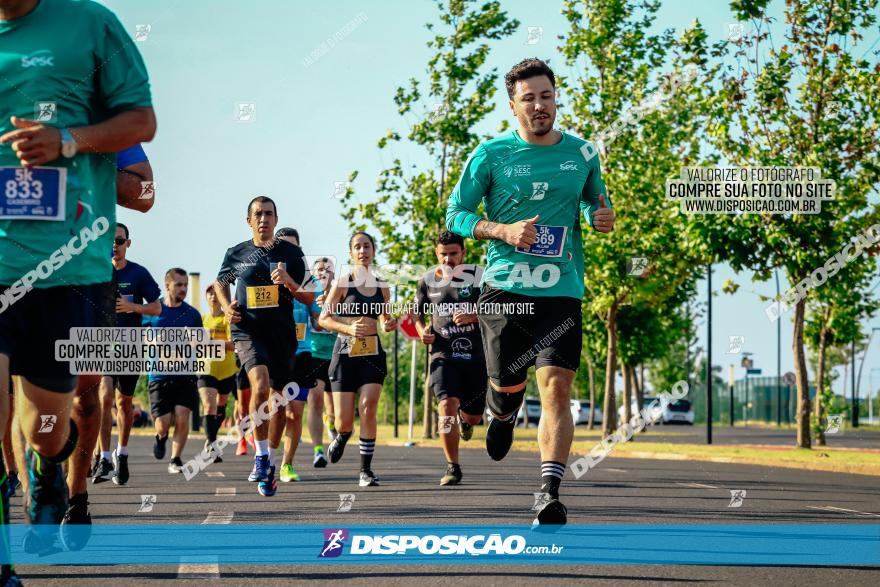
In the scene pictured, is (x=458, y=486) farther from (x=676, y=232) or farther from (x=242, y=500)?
(x=676, y=232)

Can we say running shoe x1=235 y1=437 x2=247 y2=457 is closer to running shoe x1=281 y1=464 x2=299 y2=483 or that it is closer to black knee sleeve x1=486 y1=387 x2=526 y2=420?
running shoe x1=281 y1=464 x2=299 y2=483

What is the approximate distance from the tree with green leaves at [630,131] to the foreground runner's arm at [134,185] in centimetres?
2093

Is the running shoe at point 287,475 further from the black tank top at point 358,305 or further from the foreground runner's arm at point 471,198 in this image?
the foreground runner's arm at point 471,198

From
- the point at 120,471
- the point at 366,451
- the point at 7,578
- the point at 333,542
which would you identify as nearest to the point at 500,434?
the point at 333,542

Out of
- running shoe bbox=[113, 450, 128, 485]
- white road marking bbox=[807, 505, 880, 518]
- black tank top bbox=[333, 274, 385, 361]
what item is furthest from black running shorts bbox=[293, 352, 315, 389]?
white road marking bbox=[807, 505, 880, 518]

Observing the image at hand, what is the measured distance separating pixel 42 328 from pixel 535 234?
2.83m

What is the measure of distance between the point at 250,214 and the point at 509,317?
16.3 ft

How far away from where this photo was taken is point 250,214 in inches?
443

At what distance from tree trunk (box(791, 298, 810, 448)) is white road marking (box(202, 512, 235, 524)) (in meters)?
15.6

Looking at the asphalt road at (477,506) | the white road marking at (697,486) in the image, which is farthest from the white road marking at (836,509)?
the white road marking at (697,486)

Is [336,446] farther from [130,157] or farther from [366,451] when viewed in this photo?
[130,157]

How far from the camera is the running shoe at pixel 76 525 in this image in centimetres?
584

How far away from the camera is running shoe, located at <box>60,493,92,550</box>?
584 centimetres

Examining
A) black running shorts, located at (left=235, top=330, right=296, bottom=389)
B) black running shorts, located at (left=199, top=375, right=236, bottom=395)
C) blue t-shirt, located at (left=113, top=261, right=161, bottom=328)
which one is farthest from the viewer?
black running shorts, located at (left=199, top=375, right=236, bottom=395)
